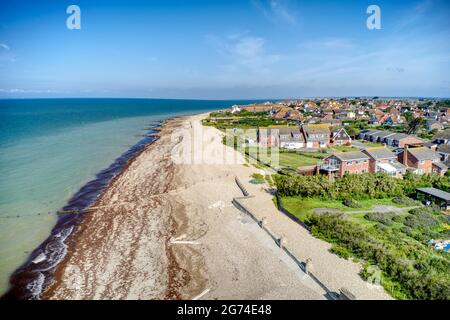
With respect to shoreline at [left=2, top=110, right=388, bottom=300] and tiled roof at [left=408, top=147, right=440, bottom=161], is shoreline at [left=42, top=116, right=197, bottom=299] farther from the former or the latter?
tiled roof at [left=408, top=147, right=440, bottom=161]

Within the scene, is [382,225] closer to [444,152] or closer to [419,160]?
[419,160]

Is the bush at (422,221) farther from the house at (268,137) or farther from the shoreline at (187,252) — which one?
the house at (268,137)

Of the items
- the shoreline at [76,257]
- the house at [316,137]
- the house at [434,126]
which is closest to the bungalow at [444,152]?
Result: the house at [316,137]

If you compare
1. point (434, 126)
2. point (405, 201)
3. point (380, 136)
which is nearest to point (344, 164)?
point (405, 201)
